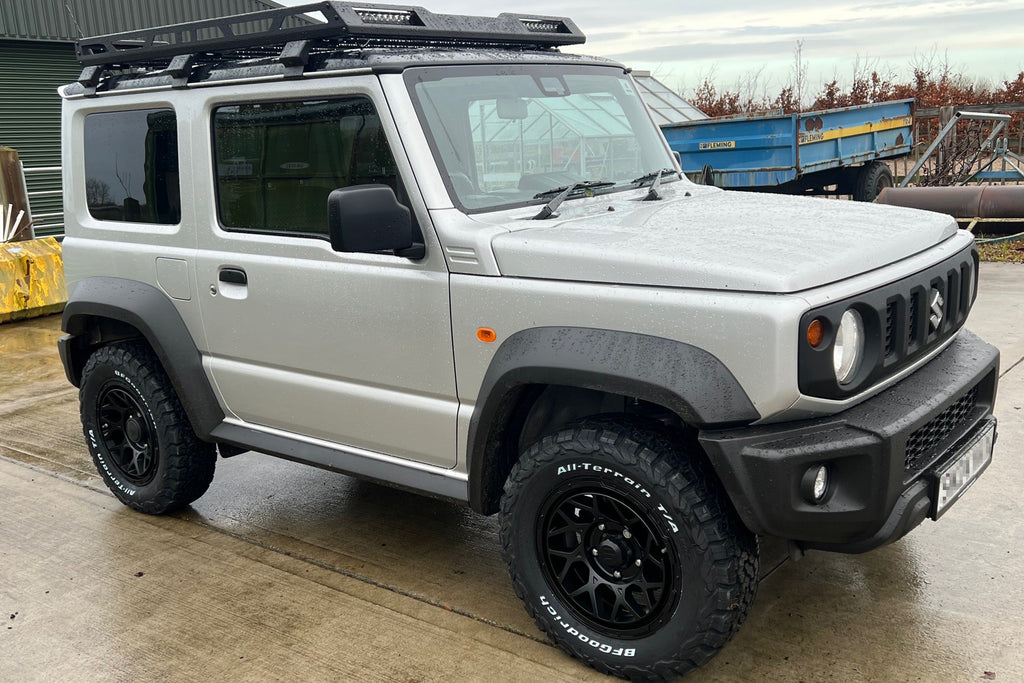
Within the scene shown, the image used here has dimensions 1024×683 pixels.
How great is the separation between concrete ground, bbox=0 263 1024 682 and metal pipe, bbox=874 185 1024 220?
633cm

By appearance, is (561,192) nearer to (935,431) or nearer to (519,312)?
(519,312)

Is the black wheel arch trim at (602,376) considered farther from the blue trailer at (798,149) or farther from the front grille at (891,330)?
the blue trailer at (798,149)

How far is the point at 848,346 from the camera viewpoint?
8.79 ft

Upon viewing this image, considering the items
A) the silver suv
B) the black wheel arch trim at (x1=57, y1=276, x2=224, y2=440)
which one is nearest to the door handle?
the silver suv

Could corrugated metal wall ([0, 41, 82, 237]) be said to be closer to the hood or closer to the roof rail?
the roof rail

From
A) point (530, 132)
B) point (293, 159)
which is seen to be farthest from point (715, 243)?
point (293, 159)

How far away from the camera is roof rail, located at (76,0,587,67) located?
3.27 m

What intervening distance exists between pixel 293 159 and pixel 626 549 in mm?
1875

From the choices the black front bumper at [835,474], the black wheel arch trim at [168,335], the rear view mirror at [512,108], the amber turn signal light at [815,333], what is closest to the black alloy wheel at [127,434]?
the black wheel arch trim at [168,335]

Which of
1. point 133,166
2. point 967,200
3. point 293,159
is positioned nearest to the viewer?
point 293,159

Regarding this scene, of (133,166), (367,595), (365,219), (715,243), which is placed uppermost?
(133,166)

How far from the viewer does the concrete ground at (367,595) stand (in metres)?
3.14

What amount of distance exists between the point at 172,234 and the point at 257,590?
1.49m

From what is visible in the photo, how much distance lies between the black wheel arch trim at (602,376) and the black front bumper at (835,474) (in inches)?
4.1
